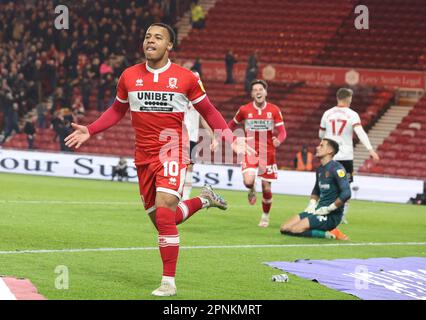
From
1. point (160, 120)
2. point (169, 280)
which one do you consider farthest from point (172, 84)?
point (169, 280)

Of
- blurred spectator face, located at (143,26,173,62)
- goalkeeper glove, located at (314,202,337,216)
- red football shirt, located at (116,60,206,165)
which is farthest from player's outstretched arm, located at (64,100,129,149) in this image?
goalkeeper glove, located at (314,202,337,216)

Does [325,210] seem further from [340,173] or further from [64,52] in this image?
[64,52]

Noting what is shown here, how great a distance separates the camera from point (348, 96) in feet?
52.6

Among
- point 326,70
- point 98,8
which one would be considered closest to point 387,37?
point 326,70

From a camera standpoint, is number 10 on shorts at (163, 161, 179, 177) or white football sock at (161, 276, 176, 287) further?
number 10 on shorts at (163, 161, 179, 177)

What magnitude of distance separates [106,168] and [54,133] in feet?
18.4

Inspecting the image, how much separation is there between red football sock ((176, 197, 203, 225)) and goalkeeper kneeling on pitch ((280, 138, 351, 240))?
4.14 metres

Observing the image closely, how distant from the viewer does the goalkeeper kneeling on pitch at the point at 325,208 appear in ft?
44.3

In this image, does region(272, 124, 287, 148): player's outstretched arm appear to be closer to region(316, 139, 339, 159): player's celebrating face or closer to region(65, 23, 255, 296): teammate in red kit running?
region(316, 139, 339, 159): player's celebrating face

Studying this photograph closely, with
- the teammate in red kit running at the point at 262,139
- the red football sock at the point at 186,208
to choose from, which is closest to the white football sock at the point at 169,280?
the red football sock at the point at 186,208

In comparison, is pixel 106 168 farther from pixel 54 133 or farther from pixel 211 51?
pixel 211 51

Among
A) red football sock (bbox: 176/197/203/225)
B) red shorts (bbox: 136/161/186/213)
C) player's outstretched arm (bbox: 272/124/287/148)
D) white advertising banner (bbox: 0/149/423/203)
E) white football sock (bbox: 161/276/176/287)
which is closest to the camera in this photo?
white football sock (bbox: 161/276/176/287)

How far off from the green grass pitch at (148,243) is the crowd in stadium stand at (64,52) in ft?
38.1

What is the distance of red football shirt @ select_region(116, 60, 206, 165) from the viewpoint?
28.5 feet
